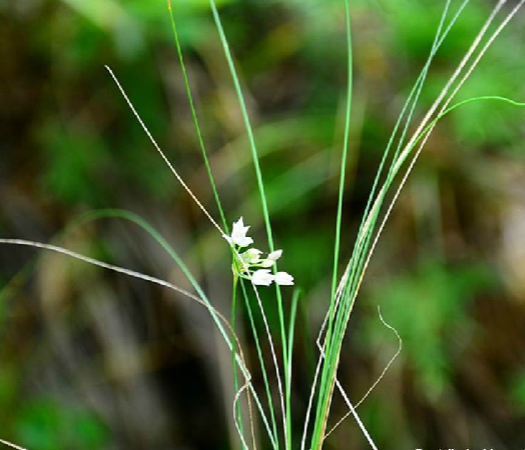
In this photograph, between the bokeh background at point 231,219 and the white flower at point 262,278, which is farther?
the bokeh background at point 231,219

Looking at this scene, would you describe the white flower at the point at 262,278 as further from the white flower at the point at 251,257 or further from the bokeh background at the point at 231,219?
the bokeh background at the point at 231,219

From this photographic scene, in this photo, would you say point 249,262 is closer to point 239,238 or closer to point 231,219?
point 239,238

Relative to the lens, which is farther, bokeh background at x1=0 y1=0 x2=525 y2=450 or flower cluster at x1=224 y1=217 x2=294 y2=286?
bokeh background at x1=0 y1=0 x2=525 y2=450

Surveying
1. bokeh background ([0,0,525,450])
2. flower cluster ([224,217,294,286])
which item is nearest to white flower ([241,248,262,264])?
flower cluster ([224,217,294,286])

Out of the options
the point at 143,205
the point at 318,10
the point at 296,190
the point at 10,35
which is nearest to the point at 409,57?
the point at 318,10

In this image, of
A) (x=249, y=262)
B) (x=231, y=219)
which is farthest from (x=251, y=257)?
(x=231, y=219)

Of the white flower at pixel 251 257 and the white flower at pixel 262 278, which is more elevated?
the white flower at pixel 251 257

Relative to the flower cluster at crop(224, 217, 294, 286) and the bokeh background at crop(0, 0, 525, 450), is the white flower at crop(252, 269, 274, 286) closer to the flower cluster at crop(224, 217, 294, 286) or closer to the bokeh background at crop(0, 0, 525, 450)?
the flower cluster at crop(224, 217, 294, 286)

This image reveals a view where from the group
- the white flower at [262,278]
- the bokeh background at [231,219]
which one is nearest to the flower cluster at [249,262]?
A: the white flower at [262,278]

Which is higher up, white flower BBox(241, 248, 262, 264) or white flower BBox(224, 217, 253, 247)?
white flower BBox(224, 217, 253, 247)
